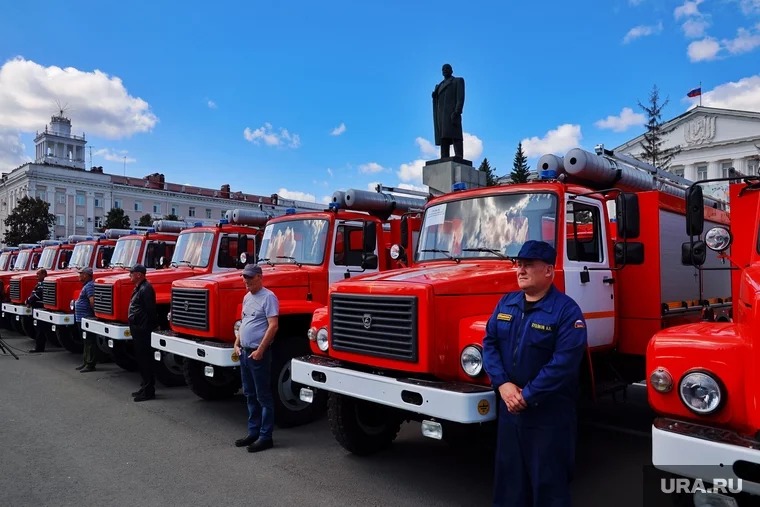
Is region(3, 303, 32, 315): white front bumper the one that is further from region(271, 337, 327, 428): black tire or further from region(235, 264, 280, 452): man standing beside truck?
region(235, 264, 280, 452): man standing beside truck

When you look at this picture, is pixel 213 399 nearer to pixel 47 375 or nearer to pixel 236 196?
pixel 47 375

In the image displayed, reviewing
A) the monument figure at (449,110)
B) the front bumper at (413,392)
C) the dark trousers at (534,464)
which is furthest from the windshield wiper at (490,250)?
the monument figure at (449,110)

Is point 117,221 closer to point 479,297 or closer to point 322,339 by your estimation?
point 322,339

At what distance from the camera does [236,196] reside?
79.5m

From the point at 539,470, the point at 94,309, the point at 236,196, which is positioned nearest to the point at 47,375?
the point at 94,309

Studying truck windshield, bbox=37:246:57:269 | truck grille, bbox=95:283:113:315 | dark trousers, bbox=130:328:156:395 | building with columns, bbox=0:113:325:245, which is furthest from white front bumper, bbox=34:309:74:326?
building with columns, bbox=0:113:325:245

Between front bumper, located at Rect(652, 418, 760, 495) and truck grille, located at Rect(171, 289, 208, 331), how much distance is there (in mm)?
5114

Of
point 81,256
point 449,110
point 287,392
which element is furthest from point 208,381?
point 81,256

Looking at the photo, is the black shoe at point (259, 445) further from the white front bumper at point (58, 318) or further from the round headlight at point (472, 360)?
the white front bumper at point (58, 318)

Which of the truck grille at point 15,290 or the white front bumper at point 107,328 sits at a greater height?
A: the truck grille at point 15,290

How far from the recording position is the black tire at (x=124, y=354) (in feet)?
29.9

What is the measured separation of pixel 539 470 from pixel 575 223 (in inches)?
99.7

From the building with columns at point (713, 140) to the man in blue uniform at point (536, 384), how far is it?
4616 centimetres

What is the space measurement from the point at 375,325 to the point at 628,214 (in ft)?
7.57
